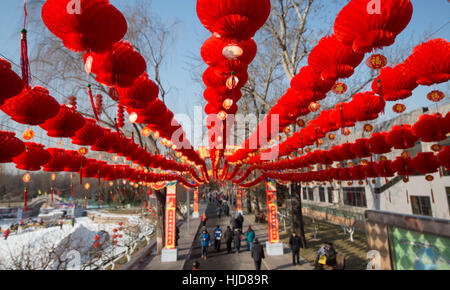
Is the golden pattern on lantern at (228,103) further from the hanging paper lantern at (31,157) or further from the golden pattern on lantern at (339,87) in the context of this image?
the hanging paper lantern at (31,157)

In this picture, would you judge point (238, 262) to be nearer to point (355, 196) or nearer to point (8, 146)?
point (8, 146)

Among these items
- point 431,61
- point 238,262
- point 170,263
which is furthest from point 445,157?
point 170,263

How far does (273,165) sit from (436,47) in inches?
325

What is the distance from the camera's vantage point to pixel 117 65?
2.13 metres

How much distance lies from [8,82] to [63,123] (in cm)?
116

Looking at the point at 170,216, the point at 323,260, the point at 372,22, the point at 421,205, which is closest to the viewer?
the point at 372,22

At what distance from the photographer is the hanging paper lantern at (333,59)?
222 cm

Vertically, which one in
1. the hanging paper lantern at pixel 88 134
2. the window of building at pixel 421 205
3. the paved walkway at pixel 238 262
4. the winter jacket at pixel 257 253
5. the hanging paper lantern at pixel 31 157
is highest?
the hanging paper lantern at pixel 88 134

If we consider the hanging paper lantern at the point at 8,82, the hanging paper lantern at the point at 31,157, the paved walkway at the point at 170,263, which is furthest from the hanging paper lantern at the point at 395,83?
the paved walkway at the point at 170,263

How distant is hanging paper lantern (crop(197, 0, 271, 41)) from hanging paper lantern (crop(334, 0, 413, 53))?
70 cm

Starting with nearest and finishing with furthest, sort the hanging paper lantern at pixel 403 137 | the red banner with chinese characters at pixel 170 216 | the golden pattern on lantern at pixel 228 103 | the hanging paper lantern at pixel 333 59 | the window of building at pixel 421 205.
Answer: the hanging paper lantern at pixel 333 59 < the golden pattern on lantern at pixel 228 103 < the hanging paper lantern at pixel 403 137 < the red banner with chinese characters at pixel 170 216 < the window of building at pixel 421 205

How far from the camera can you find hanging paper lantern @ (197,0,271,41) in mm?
1604

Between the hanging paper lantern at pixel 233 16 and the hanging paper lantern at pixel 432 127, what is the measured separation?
4009 mm
